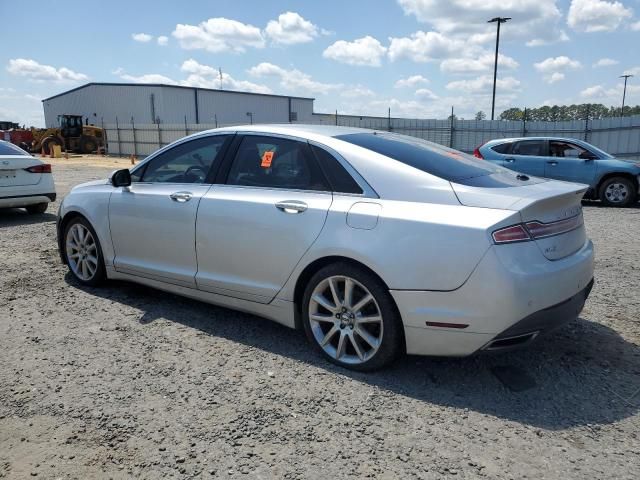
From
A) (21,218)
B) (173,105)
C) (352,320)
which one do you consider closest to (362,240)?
(352,320)

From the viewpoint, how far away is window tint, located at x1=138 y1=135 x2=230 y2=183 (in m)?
4.23

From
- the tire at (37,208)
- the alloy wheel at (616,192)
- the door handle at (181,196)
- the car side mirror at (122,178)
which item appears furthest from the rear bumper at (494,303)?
the alloy wheel at (616,192)

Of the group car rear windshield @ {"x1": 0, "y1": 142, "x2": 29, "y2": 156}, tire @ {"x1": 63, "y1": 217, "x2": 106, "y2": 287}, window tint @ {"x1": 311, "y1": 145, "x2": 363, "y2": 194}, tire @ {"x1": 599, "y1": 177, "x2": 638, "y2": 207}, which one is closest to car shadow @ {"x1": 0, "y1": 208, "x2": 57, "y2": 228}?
car rear windshield @ {"x1": 0, "y1": 142, "x2": 29, "y2": 156}

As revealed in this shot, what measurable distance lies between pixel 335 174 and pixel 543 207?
1.30 m

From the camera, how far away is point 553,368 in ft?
11.1

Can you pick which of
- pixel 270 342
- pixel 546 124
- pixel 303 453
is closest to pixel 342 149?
pixel 270 342

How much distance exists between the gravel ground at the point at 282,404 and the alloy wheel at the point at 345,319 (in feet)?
0.47

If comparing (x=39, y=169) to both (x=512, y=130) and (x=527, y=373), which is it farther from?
(x=512, y=130)

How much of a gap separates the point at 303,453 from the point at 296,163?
6.49 feet

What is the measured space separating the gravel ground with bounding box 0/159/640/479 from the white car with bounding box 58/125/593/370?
0.31 metres

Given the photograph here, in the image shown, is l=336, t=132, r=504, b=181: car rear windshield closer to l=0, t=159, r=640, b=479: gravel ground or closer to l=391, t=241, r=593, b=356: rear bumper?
l=391, t=241, r=593, b=356: rear bumper

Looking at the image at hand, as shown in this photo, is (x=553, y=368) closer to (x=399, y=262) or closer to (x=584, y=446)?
(x=584, y=446)

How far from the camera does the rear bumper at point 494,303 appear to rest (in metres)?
2.83

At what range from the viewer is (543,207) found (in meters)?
3.05
